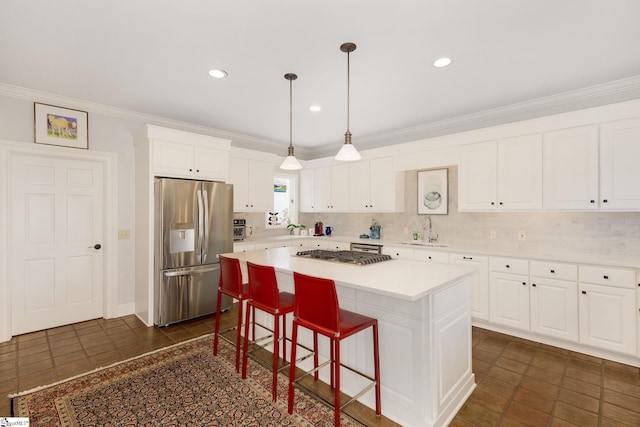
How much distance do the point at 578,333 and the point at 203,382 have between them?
348 centimetres

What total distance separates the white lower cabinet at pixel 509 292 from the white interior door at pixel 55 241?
4825 millimetres

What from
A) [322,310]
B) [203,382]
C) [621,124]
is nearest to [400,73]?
[621,124]

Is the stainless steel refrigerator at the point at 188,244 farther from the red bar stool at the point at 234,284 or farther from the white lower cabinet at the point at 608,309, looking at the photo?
the white lower cabinet at the point at 608,309

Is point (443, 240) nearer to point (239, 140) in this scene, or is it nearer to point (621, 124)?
point (621, 124)

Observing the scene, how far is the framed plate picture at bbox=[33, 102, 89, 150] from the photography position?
3351 millimetres

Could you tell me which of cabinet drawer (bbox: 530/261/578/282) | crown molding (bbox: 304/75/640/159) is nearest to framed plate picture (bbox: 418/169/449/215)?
crown molding (bbox: 304/75/640/159)

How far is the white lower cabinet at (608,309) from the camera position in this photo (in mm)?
2648

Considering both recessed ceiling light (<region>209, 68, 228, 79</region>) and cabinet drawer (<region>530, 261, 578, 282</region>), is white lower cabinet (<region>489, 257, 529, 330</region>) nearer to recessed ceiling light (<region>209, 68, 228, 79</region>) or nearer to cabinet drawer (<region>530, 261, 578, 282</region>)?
cabinet drawer (<region>530, 261, 578, 282</region>)

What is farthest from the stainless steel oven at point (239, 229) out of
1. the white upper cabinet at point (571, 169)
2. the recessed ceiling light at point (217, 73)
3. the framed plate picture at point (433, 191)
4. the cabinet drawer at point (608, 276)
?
the cabinet drawer at point (608, 276)

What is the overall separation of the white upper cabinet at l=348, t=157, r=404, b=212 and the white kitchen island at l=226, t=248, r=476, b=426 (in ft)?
7.83

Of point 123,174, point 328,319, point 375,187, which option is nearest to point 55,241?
point 123,174

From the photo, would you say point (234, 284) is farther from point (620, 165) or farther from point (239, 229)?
point (620, 165)

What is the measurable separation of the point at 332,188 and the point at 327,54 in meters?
3.07

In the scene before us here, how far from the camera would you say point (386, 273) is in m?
2.13
